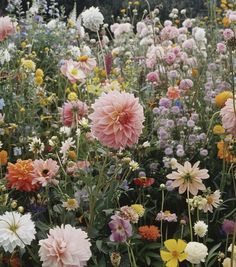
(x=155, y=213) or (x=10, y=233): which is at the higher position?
(x=10, y=233)

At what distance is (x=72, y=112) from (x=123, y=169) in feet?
1.04

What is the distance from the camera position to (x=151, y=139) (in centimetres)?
253

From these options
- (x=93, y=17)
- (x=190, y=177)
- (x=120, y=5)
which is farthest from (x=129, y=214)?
(x=120, y=5)

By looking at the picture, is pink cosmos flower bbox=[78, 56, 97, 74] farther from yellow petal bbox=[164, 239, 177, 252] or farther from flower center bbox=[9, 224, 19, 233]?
yellow petal bbox=[164, 239, 177, 252]

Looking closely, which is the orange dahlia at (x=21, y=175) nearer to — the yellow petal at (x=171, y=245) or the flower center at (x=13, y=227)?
the flower center at (x=13, y=227)

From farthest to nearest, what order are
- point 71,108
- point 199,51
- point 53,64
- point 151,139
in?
1. point 53,64
2. point 199,51
3. point 151,139
4. point 71,108

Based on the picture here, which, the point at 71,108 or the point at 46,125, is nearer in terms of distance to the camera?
the point at 71,108

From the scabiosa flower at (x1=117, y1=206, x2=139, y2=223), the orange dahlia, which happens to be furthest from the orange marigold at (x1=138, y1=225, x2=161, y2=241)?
the orange dahlia

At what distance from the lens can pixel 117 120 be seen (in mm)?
1575

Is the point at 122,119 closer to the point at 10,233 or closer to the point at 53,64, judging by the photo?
the point at 10,233

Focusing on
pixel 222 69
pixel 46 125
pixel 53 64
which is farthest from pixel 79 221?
pixel 53 64

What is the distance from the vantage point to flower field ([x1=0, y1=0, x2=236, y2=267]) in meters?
1.59

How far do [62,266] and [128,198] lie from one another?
0.92 meters

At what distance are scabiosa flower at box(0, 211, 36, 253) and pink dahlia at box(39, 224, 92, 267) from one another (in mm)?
131
